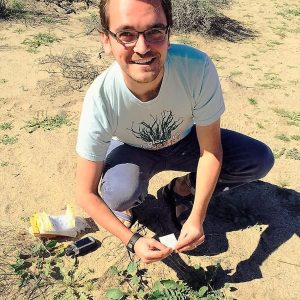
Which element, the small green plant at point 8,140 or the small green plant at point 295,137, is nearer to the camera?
the small green plant at point 8,140

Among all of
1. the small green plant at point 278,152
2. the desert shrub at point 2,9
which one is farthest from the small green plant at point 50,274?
the desert shrub at point 2,9

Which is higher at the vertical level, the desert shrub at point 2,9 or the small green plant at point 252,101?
the small green plant at point 252,101

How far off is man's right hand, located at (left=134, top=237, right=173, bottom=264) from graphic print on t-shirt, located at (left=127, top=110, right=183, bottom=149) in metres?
0.48

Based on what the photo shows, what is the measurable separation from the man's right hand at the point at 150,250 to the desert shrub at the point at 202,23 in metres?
3.43

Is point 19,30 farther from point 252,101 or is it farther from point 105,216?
point 105,216

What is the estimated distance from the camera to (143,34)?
1.48 meters

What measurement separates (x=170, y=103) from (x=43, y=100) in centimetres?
183

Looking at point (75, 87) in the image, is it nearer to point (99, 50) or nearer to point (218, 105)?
point (99, 50)

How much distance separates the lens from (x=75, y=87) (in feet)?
11.7

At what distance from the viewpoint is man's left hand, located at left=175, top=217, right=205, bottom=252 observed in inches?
69.9

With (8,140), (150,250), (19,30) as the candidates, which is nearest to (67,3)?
(19,30)

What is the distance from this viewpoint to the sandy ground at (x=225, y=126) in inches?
82.1

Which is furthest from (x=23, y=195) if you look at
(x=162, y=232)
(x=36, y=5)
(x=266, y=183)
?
(x=36, y=5)

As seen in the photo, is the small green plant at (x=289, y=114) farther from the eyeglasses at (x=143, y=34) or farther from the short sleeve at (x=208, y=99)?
the eyeglasses at (x=143, y=34)
